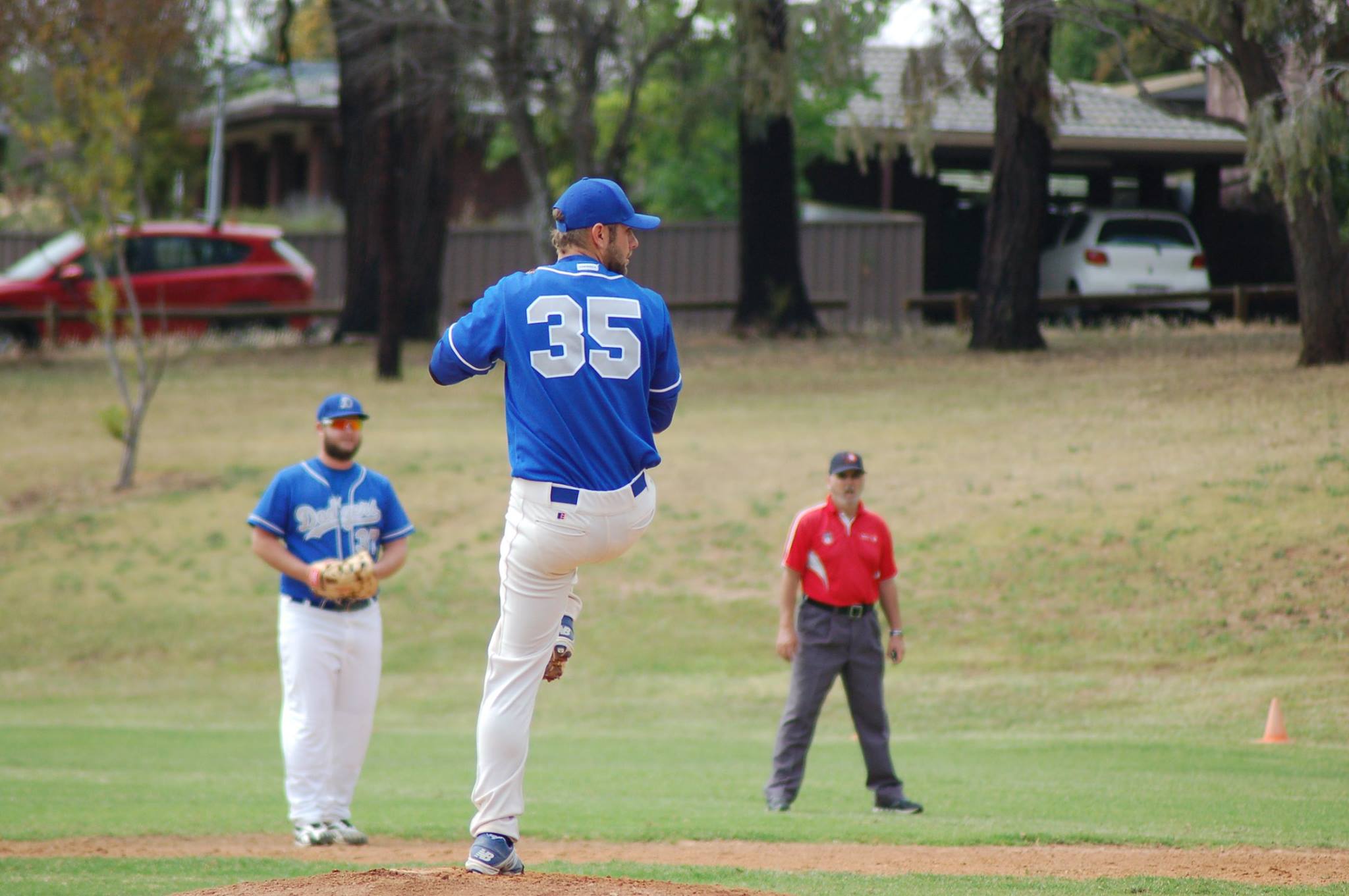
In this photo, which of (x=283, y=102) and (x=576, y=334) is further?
(x=283, y=102)

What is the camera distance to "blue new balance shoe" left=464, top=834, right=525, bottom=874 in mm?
5484

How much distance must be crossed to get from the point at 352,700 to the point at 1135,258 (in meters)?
22.0

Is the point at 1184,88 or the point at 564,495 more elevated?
the point at 1184,88

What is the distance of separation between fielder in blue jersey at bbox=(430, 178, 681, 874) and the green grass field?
1.70 metres

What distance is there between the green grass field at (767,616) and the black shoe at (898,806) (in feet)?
0.80

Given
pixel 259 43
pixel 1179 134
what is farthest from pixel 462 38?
pixel 1179 134

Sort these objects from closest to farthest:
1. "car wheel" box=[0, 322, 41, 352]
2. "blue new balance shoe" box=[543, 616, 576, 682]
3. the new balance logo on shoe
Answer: "blue new balance shoe" box=[543, 616, 576, 682], the new balance logo on shoe, "car wheel" box=[0, 322, 41, 352]

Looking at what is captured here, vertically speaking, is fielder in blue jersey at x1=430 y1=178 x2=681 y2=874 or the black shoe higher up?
fielder in blue jersey at x1=430 y1=178 x2=681 y2=874

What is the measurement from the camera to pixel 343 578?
820 centimetres

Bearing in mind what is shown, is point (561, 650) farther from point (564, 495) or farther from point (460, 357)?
point (460, 357)

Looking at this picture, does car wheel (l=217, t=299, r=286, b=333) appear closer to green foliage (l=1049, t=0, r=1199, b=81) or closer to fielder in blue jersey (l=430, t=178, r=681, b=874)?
green foliage (l=1049, t=0, r=1199, b=81)

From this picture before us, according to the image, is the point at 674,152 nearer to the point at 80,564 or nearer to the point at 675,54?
the point at 675,54

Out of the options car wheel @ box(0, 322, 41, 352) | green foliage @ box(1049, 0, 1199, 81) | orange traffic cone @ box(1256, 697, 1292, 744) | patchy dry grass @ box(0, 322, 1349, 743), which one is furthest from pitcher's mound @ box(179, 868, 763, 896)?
car wheel @ box(0, 322, 41, 352)

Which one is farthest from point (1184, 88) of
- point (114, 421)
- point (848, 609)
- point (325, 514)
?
point (325, 514)
